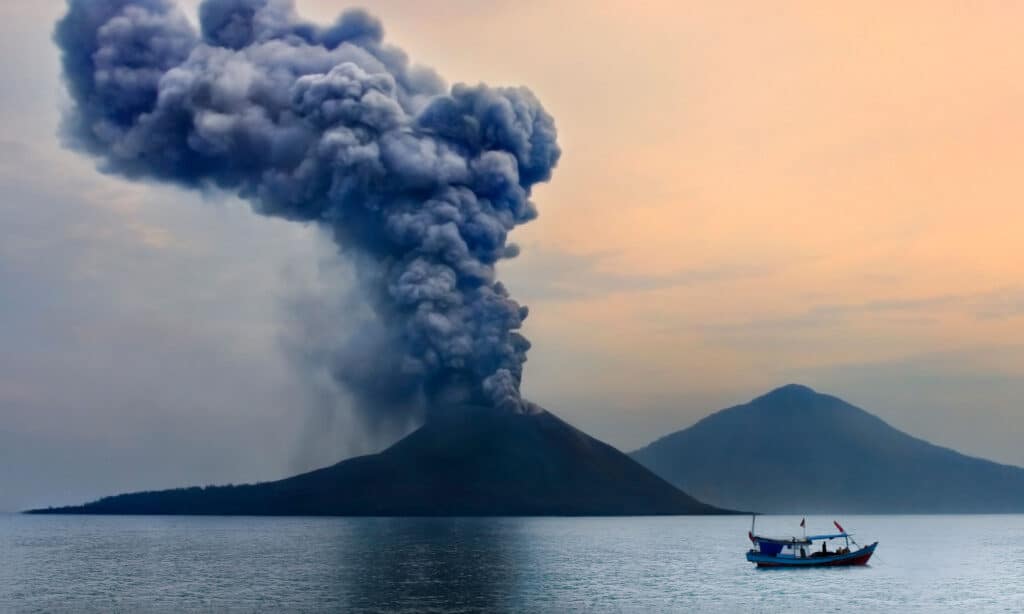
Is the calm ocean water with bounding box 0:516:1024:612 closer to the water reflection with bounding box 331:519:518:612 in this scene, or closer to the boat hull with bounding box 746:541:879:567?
the water reflection with bounding box 331:519:518:612

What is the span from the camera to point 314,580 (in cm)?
9350

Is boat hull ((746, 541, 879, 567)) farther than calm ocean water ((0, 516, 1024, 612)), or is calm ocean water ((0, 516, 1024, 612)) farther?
boat hull ((746, 541, 879, 567))

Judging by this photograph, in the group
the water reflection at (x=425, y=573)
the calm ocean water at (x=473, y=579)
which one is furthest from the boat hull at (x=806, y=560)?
the water reflection at (x=425, y=573)

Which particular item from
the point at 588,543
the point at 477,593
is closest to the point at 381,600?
the point at 477,593

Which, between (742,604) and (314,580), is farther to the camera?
(314,580)

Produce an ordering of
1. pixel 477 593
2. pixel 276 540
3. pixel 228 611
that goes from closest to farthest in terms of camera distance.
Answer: pixel 228 611
pixel 477 593
pixel 276 540

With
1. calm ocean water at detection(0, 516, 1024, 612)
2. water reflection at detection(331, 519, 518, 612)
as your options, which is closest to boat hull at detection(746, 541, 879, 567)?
calm ocean water at detection(0, 516, 1024, 612)

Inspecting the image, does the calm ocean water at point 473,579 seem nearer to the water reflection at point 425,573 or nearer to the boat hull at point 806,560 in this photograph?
the water reflection at point 425,573

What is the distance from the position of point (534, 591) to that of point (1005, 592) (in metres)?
41.7

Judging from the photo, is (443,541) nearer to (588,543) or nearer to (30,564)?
(588,543)

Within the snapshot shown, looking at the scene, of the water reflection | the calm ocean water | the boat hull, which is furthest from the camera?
the boat hull

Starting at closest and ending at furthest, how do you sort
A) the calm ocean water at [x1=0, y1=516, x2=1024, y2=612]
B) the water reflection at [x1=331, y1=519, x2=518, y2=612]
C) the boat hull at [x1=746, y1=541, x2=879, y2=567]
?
the water reflection at [x1=331, y1=519, x2=518, y2=612] < the calm ocean water at [x1=0, y1=516, x2=1024, y2=612] < the boat hull at [x1=746, y1=541, x2=879, y2=567]

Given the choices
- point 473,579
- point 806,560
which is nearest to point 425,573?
point 473,579

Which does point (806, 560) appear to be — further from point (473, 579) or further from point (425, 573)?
point (425, 573)
